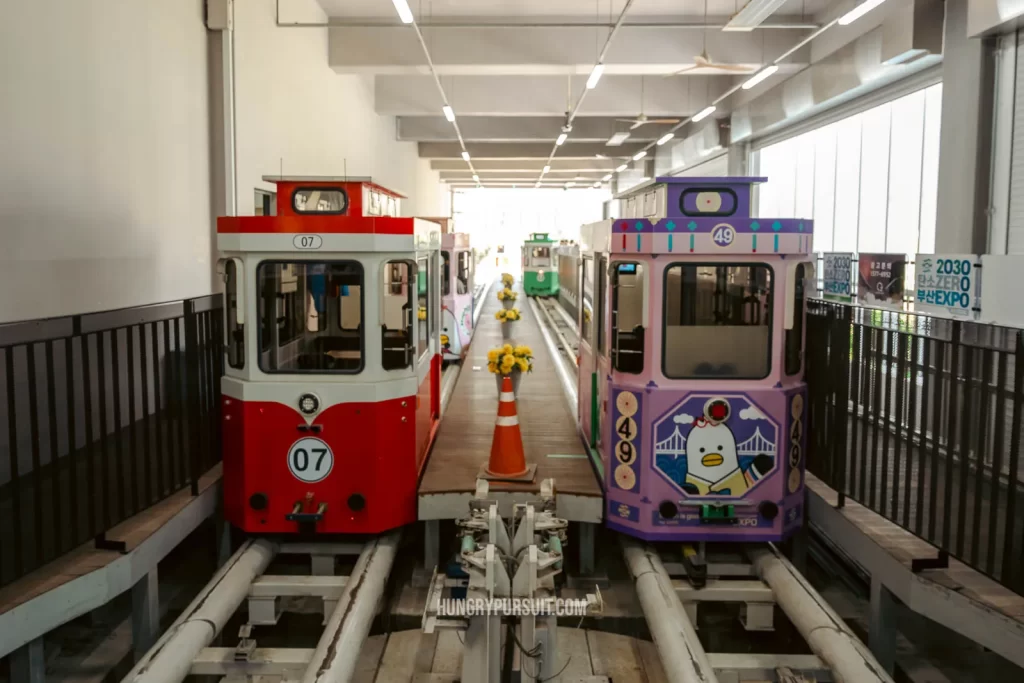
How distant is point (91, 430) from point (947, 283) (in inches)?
223

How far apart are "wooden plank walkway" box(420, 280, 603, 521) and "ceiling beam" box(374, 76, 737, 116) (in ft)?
24.8

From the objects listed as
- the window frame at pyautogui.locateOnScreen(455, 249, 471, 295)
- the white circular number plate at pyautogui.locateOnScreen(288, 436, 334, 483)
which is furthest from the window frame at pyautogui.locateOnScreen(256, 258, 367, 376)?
the window frame at pyautogui.locateOnScreen(455, 249, 471, 295)

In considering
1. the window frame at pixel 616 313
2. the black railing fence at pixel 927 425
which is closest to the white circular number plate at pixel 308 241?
the window frame at pixel 616 313

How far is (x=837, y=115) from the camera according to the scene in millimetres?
14406

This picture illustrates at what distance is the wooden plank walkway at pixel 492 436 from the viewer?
5.77 metres

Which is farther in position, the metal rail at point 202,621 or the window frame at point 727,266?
the window frame at point 727,266

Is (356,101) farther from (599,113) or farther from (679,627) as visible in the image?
(679,627)

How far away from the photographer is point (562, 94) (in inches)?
700

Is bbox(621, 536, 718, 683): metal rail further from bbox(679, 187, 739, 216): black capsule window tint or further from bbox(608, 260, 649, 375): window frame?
bbox(679, 187, 739, 216): black capsule window tint

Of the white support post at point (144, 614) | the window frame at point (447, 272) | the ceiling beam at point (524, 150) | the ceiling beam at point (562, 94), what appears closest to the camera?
the white support post at point (144, 614)

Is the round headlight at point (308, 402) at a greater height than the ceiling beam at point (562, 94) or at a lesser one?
lesser

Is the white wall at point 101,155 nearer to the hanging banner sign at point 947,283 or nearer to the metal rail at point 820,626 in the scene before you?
the metal rail at point 820,626

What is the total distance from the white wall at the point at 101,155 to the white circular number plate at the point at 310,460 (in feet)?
6.60

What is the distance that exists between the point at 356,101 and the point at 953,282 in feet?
42.5
